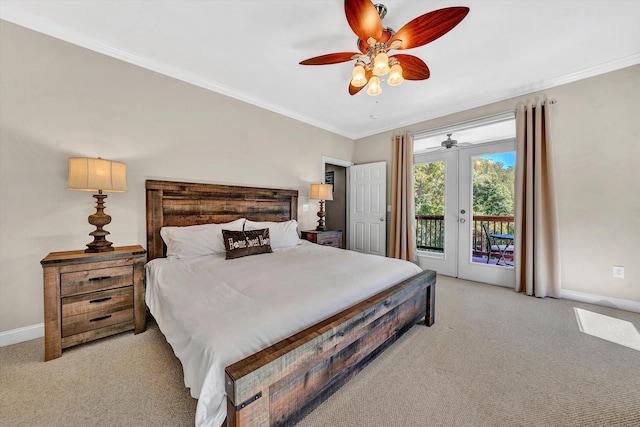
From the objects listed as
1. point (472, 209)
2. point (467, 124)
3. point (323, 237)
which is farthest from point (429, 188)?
point (323, 237)

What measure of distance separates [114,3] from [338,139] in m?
3.67

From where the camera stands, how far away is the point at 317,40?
2.30 metres

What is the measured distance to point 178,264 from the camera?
7.27 feet

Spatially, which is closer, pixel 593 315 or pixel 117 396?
pixel 117 396

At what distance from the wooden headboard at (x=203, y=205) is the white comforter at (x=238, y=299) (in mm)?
604

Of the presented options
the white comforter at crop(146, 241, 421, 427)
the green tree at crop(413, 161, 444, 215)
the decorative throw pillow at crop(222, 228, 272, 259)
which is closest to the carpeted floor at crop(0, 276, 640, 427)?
the white comforter at crop(146, 241, 421, 427)

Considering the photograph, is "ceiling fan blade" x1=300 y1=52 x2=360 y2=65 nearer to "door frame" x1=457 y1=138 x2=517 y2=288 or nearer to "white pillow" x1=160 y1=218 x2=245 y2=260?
"white pillow" x1=160 y1=218 x2=245 y2=260

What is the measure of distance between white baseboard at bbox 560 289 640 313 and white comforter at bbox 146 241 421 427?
2.35 m

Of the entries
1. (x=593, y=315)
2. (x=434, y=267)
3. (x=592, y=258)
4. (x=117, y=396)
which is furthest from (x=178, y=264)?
(x=592, y=258)

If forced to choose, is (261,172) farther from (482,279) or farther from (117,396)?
(482,279)

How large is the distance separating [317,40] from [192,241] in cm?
243

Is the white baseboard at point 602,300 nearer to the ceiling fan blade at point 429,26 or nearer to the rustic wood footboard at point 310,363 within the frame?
the rustic wood footboard at point 310,363

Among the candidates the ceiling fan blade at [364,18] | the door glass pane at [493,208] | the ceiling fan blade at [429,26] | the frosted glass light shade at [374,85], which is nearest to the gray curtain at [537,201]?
the door glass pane at [493,208]

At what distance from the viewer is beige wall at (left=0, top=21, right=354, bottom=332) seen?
6.55 ft
